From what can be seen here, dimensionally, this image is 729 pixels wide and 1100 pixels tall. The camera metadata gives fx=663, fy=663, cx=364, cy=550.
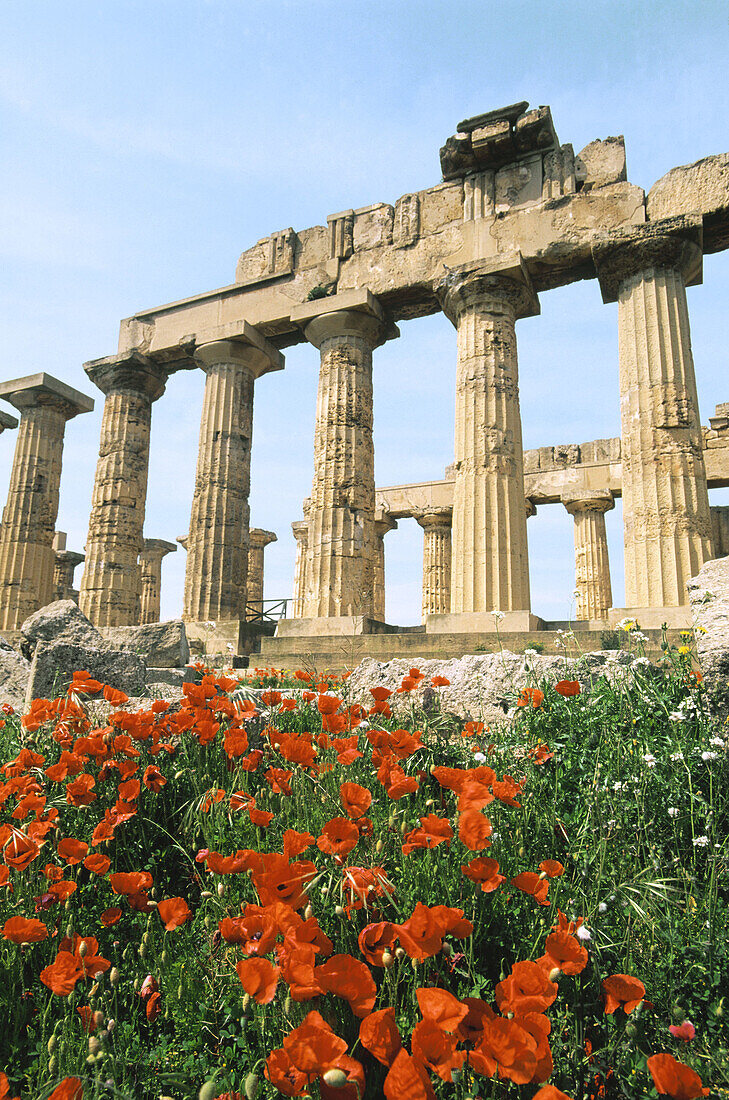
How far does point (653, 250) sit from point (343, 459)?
243 inches

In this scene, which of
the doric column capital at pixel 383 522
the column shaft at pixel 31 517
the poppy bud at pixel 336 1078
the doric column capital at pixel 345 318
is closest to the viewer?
the poppy bud at pixel 336 1078

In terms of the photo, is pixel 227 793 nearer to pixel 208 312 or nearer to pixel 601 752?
pixel 601 752

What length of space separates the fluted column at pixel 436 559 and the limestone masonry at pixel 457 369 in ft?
31.0

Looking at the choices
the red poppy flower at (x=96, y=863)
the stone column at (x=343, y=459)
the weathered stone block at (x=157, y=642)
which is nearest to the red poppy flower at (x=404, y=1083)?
the red poppy flower at (x=96, y=863)

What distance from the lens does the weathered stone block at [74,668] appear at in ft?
15.9

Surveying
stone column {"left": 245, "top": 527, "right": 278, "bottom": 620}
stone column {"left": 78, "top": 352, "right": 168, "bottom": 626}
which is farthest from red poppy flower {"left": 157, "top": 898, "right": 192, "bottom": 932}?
stone column {"left": 245, "top": 527, "right": 278, "bottom": 620}

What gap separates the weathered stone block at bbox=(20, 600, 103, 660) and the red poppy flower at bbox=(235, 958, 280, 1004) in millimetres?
5069

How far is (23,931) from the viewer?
65.9 inches

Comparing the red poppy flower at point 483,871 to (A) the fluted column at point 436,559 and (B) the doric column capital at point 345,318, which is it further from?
(A) the fluted column at point 436,559

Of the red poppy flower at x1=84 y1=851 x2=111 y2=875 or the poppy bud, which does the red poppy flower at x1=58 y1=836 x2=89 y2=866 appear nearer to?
the red poppy flower at x1=84 y1=851 x2=111 y2=875

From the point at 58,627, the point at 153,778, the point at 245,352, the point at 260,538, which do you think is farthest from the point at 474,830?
the point at 260,538

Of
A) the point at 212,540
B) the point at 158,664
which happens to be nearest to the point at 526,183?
the point at 212,540

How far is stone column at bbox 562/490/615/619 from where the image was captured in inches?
787

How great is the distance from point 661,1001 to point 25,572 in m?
17.7
